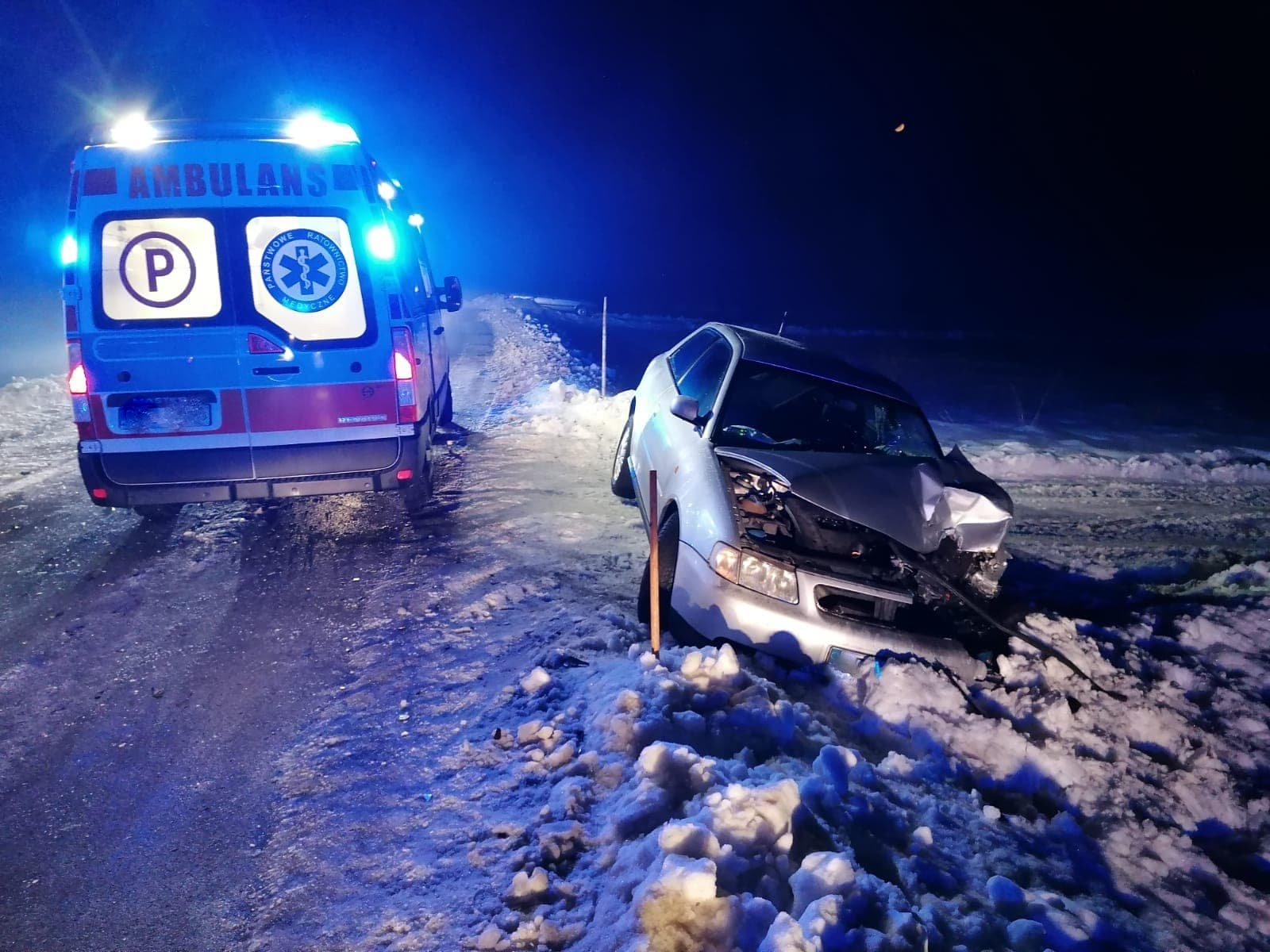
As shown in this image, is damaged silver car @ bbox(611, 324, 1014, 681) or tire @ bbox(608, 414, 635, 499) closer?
damaged silver car @ bbox(611, 324, 1014, 681)

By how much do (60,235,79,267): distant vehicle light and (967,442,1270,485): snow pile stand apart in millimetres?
8589

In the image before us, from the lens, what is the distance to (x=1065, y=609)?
15.7 ft

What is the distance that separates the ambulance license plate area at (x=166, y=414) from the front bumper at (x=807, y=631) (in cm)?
364

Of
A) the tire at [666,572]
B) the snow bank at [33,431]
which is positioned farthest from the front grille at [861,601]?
the snow bank at [33,431]

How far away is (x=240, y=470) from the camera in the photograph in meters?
4.87

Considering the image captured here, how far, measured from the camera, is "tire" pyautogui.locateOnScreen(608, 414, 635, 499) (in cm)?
643

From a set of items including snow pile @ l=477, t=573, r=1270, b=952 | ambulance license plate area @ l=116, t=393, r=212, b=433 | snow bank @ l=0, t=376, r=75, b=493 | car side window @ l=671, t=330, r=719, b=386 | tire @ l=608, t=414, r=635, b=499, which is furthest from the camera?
snow bank @ l=0, t=376, r=75, b=493

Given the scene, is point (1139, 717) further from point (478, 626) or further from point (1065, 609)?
point (478, 626)

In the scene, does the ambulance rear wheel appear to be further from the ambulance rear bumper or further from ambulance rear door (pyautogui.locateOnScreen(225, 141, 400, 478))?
ambulance rear door (pyautogui.locateOnScreen(225, 141, 400, 478))

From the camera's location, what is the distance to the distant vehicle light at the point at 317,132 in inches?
186

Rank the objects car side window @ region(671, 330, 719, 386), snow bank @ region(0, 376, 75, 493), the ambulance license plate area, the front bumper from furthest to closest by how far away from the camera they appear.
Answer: snow bank @ region(0, 376, 75, 493) → car side window @ region(671, 330, 719, 386) → the ambulance license plate area → the front bumper

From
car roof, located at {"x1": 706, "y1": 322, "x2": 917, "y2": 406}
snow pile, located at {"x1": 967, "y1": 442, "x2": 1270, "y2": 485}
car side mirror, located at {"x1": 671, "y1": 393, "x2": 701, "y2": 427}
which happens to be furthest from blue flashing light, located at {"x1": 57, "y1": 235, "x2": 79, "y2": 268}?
snow pile, located at {"x1": 967, "y1": 442, "x2": 1270, "y2": 485}

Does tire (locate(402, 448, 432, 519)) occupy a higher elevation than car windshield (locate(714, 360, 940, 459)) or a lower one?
lower

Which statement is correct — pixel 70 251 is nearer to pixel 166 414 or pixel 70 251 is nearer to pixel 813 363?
pixel 166 414
